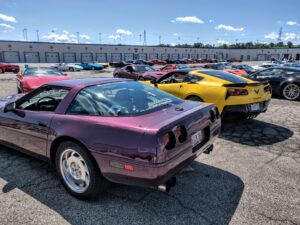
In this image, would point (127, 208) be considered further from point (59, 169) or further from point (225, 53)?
point (225, 53)

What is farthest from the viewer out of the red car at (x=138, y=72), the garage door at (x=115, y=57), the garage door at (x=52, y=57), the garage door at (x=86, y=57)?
the garage door at (x=115, y=57)

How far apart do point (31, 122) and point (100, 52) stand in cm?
6632

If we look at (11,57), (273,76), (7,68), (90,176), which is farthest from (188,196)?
(11,57)

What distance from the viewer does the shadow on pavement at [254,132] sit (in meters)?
4.68

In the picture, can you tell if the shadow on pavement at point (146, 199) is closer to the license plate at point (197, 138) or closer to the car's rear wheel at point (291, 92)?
the license plate at point (197, 138)

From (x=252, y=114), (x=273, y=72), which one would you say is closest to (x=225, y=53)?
(x=273, y=72)

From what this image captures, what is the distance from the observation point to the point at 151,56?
7612 centimetres

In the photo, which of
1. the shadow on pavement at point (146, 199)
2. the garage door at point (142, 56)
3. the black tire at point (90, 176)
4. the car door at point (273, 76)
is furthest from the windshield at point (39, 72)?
the garage door at point (142, 56)

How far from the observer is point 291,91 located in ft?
30.4

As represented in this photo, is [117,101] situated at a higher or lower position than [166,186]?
higher

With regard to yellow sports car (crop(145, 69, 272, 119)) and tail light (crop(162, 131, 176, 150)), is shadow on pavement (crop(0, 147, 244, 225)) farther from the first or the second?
yellow sports car (crop(145, 69, 272, 119))

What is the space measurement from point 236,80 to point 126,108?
11.5 feet

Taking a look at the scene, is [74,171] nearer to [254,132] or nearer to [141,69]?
[254,132]

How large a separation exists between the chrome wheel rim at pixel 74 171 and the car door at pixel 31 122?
0.37 meters
